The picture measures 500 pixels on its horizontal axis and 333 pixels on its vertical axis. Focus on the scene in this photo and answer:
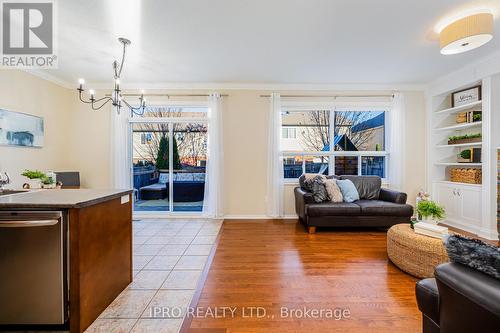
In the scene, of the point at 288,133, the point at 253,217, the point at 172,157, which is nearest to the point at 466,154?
the point at 288,133

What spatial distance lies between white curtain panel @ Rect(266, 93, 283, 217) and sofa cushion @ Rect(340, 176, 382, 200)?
4.52 feet

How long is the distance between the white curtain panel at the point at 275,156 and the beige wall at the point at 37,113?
398cm

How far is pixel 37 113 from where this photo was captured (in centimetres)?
380

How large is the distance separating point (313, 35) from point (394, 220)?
306 centimetres

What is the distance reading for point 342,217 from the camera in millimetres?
3623

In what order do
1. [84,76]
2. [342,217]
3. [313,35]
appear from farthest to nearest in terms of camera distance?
[84,76], [342,217], [313,35]

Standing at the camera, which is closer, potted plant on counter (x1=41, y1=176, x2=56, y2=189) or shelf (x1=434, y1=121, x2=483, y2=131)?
potted plant on counter (x1=41, y1=176, x2=56, y2=189)

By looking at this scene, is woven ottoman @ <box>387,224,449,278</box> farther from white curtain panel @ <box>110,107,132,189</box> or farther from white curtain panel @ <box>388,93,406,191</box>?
white curtain panel @ <box>110,107,132,189</box>

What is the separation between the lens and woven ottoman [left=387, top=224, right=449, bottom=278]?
2.14 metres

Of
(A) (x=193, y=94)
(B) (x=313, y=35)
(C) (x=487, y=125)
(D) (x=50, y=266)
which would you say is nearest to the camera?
(D) (x=50, y=266)

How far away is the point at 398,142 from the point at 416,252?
111 inches

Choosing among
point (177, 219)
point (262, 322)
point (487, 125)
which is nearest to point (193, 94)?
point (177, 219)

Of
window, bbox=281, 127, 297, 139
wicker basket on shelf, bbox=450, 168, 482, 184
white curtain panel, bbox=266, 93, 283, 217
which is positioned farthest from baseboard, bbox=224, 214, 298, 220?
wicker basket on shelf, bbox=450, 168, 482, 184

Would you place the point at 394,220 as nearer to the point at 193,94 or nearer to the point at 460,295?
the point at 460,295
